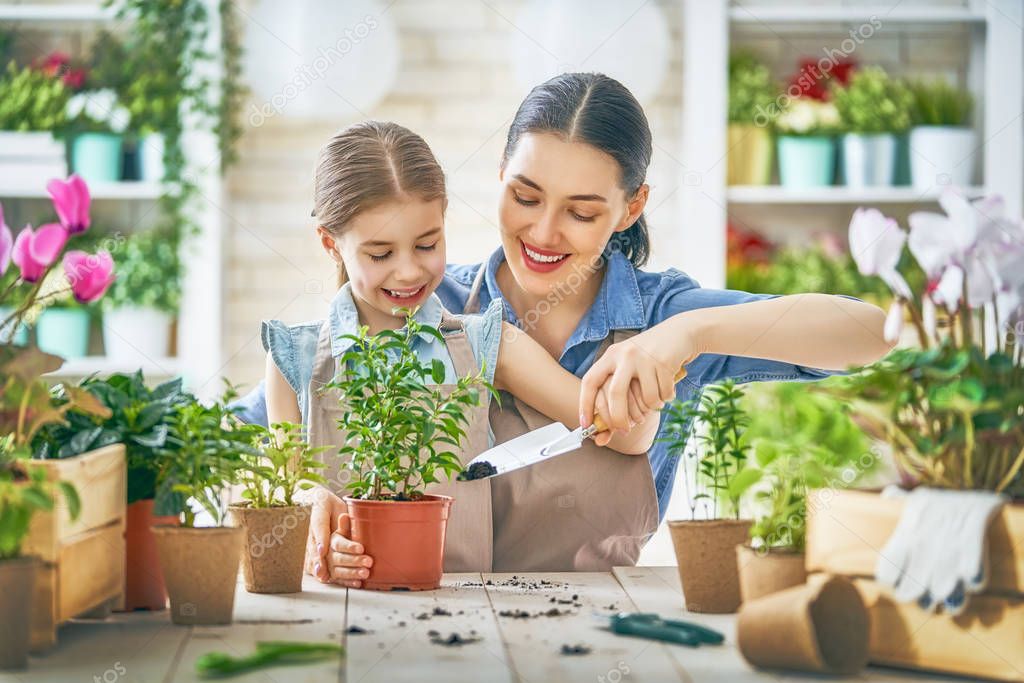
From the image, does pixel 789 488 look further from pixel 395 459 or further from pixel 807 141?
pixel 807 141

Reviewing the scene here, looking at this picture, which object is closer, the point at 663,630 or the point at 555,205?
the point at 663,630

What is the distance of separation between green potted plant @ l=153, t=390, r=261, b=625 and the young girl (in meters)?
0.43

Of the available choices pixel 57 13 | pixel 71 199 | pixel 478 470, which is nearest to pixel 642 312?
pixel 478 470

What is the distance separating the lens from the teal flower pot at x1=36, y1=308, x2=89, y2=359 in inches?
152

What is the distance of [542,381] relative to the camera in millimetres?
1751

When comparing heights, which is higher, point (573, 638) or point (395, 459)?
point (395, 459)

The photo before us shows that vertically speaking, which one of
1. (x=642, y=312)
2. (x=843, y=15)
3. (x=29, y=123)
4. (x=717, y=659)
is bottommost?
(x=717, y=659)

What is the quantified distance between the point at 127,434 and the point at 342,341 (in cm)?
50

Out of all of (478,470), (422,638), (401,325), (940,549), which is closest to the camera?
(940,549)

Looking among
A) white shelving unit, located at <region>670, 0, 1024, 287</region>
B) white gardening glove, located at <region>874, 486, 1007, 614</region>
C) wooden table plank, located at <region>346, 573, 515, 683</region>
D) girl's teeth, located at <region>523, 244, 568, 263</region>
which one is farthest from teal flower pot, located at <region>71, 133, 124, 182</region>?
white gardening glove, located at <region>874, 486, 1007, 614</region>

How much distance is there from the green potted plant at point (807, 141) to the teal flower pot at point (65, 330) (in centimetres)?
256

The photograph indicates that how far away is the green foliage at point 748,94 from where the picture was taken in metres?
3.95

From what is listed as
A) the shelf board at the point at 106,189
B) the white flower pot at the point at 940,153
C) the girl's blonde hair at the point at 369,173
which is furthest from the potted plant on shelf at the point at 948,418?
the shelf board at the point at 106,189

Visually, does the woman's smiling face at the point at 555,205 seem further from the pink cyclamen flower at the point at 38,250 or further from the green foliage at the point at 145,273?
the green foliage at the point at 145,273
